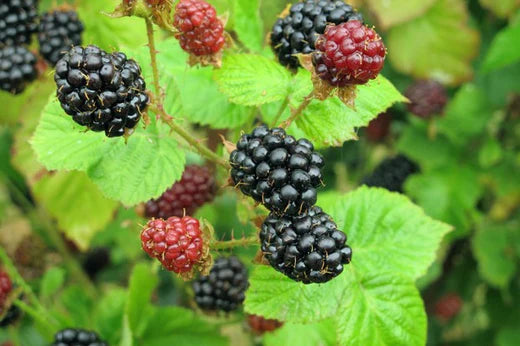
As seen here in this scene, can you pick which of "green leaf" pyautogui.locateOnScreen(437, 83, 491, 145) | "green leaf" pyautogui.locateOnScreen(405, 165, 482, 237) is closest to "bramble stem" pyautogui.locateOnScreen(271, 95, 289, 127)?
"green leaf" pyautogui.locateOnScreen(405, 165, 482, 237)

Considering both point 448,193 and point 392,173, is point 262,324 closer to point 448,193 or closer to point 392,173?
point 392,173

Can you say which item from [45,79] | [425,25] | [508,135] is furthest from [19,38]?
[508,135]

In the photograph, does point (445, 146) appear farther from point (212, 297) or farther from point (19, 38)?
point (19, 38)

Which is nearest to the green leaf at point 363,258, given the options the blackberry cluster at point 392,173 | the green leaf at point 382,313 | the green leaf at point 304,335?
the green leaf at point 382,313

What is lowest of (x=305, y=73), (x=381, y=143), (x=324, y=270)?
(x=381, y=143)

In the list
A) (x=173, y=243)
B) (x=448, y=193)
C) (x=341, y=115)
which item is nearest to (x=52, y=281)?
(x=173, y=243)

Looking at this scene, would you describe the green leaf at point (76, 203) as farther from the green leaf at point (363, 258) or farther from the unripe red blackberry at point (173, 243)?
the unripe red blackberry at point (173, 243)

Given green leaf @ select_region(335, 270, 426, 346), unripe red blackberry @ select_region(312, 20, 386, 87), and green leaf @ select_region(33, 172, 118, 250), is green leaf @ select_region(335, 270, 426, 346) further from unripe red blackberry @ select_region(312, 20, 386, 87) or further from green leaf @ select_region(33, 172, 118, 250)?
green leaf @ select_region(33, 172, 118, 250)
